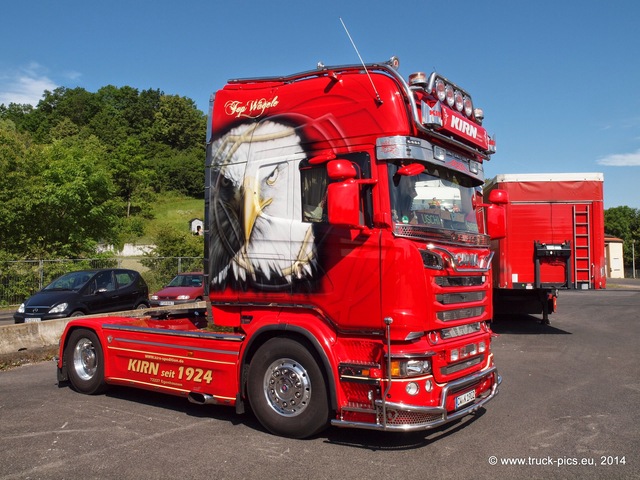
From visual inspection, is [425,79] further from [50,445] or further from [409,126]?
[50,445]

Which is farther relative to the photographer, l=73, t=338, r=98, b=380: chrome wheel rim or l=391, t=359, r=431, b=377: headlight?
l=73, t=338, r=98, b=380: chrome wheel rim

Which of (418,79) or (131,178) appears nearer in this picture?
(418,79)

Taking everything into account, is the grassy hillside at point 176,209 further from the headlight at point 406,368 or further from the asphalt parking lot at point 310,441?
the headlight at point 406,368

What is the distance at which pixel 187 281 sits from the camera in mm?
20766

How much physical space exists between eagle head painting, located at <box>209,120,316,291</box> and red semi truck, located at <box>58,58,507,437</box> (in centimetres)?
2

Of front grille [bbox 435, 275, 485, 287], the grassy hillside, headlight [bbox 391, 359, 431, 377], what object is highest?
the grassy hillside

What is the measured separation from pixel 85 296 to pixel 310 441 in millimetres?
10892

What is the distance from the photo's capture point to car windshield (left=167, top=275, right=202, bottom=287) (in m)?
20.5

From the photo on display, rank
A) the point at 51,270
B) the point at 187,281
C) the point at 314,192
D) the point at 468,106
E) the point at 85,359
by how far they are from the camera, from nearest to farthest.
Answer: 1. the point at 314,192
2. the point at 468,106
3. the point at 85,359
4. the point at 187,281
5. the point at 51,270

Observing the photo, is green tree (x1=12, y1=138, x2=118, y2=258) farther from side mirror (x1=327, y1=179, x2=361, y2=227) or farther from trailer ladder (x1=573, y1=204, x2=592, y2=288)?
side mirror (x1=327, y1=179, x2=361, y2=227)

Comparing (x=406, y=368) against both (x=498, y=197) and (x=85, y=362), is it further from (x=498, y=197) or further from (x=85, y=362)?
(x=85, y=362)

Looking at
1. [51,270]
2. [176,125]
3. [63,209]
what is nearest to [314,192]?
[51,270]

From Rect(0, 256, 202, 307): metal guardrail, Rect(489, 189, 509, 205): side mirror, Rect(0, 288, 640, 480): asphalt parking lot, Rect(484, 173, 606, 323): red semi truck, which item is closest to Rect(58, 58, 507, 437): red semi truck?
Rect(489, 189, 509, 205): side mirror

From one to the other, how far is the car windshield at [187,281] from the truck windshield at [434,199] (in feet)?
49.9
